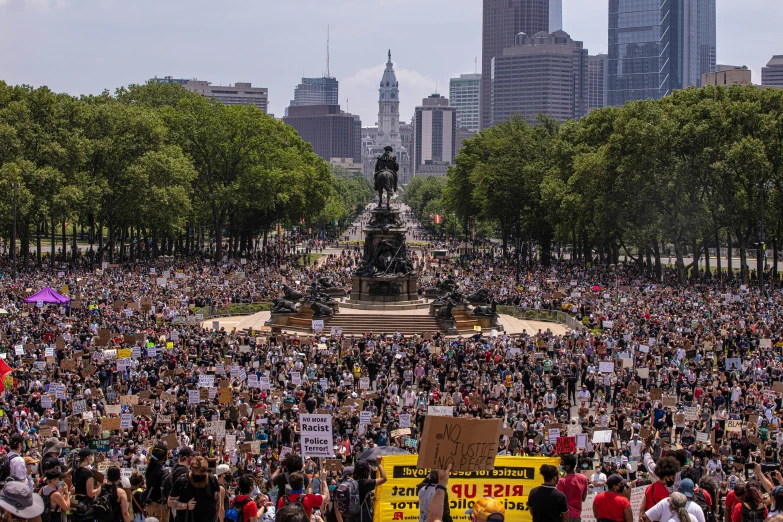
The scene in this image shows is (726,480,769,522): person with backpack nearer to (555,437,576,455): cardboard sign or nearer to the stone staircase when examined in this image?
(555,437,576,455): cardboard sign

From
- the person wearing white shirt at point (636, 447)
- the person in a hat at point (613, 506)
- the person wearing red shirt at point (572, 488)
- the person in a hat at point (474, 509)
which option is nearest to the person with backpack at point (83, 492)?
the person in a hat at point (474, 509)

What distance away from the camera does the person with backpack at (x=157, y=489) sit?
13.1 metres

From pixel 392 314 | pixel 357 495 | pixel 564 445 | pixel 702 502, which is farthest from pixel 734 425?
pixel 392 314

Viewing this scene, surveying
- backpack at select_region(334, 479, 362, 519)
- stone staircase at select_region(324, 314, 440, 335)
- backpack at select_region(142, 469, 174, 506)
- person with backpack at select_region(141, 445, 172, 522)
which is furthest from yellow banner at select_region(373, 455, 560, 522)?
stone staircase at select_region(324, 314, 440, 335)

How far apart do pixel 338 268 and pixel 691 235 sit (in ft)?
93.5

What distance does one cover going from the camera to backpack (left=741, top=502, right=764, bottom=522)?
1220 centimetres

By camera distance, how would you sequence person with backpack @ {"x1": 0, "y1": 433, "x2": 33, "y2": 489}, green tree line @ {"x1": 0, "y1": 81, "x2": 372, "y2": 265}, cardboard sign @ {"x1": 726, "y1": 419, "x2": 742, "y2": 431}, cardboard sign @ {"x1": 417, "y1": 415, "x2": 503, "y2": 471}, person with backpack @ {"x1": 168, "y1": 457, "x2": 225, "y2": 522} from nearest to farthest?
person with backpack @ {"x1": 168, "y1": 457, "x2": 225, "y2": 522}, cardboard sign @ {"x1": 417, "y1": 415, "x2": 503, "y2": 471}, person with backpack @ {"x1": 0, "y1": 433, "x2": 33, "y2": 489}, cardboard sign @ {"x1": 726, "y1": 419, "x2": 742, "y2": 431}, green tree line @ {"x1": 0, "y1": 81, "x2": 372, "y2": 265}

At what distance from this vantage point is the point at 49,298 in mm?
44438

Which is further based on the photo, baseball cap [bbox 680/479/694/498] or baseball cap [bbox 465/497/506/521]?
baseball cap [bbox 680/479/694/498]

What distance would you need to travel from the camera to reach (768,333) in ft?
127

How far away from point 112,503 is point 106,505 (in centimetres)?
10

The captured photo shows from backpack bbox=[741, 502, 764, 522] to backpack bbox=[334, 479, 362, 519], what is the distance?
14.7ft

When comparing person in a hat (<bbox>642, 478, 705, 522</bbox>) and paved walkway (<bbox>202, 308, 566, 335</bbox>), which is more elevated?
person in a hat (<bbox>642, 478, 705, 522</bbox>)

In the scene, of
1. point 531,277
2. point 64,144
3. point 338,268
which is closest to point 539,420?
point 531,277
